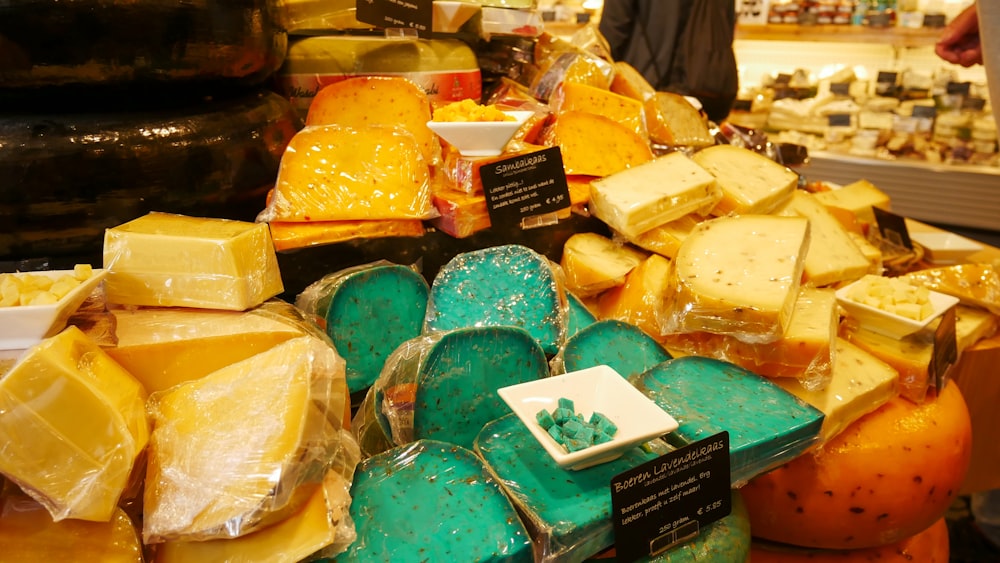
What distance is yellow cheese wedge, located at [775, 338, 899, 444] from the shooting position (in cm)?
133

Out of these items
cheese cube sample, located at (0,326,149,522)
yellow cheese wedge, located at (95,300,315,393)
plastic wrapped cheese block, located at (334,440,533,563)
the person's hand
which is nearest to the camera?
cheese cube sample, located at (0,326,149,522)

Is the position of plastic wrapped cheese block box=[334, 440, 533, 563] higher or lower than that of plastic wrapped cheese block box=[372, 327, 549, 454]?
lower

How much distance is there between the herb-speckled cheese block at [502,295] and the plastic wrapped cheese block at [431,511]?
1.30ft

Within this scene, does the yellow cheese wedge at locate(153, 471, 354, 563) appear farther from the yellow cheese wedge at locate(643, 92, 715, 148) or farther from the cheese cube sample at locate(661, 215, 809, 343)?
the yellow cheese wedge at locate(643, 92, 715, 148)

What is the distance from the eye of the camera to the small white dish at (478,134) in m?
1.64

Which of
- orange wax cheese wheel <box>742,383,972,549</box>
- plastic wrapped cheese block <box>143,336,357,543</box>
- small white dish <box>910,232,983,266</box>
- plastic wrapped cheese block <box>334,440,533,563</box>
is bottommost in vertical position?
orange wax cheese wheel <box>742,383,972,549</box>

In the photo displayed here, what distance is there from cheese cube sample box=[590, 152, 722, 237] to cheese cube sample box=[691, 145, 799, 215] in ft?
0.23

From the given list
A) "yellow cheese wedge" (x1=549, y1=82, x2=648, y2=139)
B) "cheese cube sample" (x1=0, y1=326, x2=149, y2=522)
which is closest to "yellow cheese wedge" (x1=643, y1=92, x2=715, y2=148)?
"yellow cheese wedge" (x1=549, y1=82, x2=648, y2=139)

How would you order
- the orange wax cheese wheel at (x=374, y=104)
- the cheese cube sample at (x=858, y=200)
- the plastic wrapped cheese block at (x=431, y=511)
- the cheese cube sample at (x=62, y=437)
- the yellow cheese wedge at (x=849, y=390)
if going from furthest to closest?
the cheese cube sample at (x=858, y=200) < the orange wax cheese wheel at (x=374, y=104) < the yellow cheese wedge at (x=849, y=390) < the plastic wrapped cheese block at (x=431, y=511) < the cheese cube sample at (x=62, y=437)

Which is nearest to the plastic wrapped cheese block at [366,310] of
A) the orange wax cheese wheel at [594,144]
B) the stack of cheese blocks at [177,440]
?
the stack of cheese blocks at [177,440]

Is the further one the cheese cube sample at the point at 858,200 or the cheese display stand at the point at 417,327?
the cheese cube sample at the point at 858,200

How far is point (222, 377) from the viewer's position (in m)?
0.98

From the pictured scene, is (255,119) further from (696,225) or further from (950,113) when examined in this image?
(950,113)

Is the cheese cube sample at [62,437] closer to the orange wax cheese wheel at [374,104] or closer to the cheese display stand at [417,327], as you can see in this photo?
the cheese display stand at [417,327]
